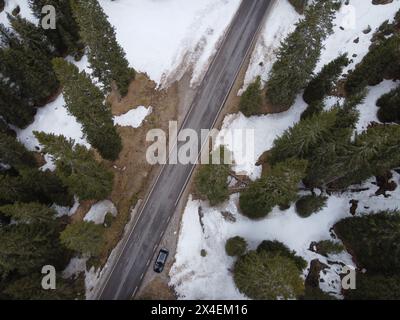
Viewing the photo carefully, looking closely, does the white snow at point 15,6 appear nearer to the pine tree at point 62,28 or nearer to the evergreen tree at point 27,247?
the pine tree at point 62,28

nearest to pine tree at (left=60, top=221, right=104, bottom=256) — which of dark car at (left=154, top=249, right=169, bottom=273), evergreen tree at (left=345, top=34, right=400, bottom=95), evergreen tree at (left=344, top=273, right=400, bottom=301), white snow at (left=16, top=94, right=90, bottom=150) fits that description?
dark car at (left=154, top=249, right=169, bottom=273)

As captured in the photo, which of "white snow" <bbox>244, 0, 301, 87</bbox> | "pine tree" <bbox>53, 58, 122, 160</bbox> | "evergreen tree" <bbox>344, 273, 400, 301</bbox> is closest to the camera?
"evergreen tree" <bbox>344, 273, 400, 301</bbox>

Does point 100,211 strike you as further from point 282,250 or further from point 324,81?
point 324,81

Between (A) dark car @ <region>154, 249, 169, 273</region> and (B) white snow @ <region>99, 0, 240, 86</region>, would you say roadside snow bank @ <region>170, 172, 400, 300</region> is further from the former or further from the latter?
(B) white snow @ <region>99, 0, 240, 86</region>

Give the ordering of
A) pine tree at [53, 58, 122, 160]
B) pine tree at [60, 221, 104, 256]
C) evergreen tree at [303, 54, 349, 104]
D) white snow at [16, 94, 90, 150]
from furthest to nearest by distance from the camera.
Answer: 1. white snow at [16, 94, 90, 150]
2. evergreen tree at [303, 54, 349, 104]
3. pine tree at [53, 58, 122, 160]
4. pine tree at [60, 221, 104, 256]

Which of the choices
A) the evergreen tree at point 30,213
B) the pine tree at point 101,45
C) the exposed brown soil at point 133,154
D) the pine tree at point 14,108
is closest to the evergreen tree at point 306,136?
the exposed brown soil at point 133,154

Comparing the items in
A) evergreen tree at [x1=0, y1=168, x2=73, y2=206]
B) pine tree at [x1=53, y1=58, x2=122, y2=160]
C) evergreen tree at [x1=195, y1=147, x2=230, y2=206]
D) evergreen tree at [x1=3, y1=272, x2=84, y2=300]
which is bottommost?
evergreen tree at [x1=3, y1=272, x2=84, y2=300]

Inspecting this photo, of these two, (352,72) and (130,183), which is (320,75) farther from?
(130,183)
